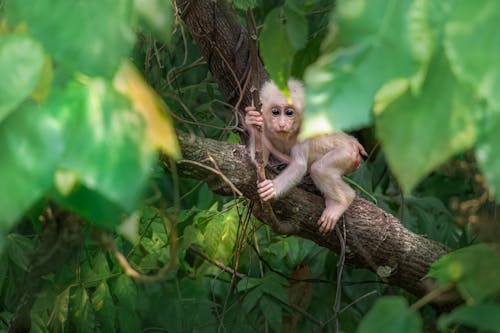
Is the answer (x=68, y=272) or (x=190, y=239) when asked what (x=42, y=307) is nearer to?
(x=68, y=272)

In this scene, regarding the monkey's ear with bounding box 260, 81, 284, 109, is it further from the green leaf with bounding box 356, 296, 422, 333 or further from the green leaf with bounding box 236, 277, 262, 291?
the green leaf with bounding box 356, 296, 422, 333

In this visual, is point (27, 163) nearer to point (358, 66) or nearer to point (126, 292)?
point (358, 66)

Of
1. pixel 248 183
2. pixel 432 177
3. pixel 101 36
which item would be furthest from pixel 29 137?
pixel 432 177

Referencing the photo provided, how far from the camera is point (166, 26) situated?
54.6 inches

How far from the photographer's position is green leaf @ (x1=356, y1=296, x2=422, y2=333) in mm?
1404

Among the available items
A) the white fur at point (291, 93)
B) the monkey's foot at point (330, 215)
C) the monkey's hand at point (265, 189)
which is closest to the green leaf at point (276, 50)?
the monkey's hand at point (265, 189)

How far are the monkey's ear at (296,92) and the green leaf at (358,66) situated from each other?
8.84 ft

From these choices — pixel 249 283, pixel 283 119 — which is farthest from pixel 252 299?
pixel 283 119

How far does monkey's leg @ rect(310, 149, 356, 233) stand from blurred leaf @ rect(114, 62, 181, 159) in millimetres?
2555

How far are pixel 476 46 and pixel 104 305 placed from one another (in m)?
3.16

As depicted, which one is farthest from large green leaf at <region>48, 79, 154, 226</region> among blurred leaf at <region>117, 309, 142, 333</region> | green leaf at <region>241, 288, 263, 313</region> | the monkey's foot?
green leaf at <region>241, 288, 263, 313</region>

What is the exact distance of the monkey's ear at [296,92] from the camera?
13.2 ft

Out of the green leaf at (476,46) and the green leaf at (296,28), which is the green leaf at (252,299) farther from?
the green leaf at (476,46)

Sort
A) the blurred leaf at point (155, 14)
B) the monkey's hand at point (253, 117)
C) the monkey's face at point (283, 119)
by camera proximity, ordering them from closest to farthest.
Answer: the blurred leaf at point (155, 14) < the monkey's hand at point (253, 117) < the monkey's face at point (283, 119)
